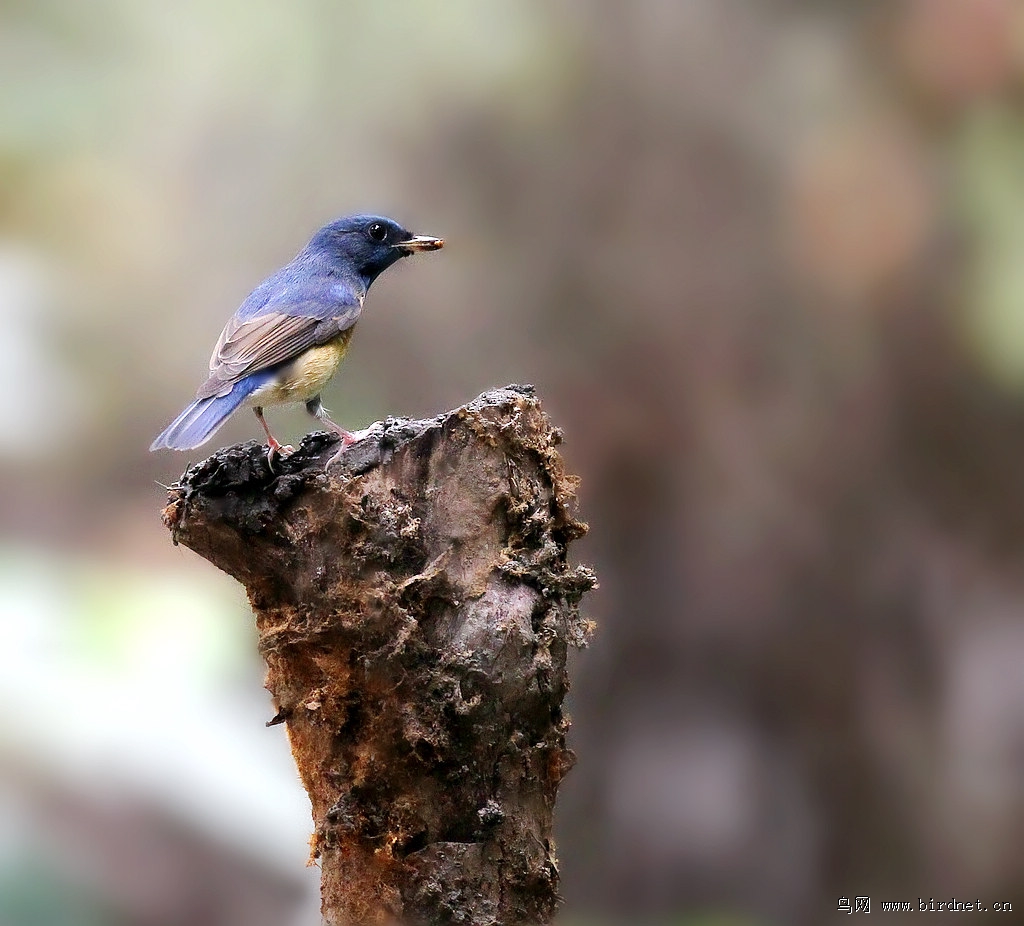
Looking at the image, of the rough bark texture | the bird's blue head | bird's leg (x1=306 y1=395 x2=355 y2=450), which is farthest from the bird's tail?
the bird's blue head

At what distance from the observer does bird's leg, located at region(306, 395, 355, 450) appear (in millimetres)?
2623

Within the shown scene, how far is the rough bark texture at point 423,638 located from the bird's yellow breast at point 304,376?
72cm

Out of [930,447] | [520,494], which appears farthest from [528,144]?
[520,494]

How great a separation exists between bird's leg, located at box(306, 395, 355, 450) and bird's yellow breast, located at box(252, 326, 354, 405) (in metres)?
0.04

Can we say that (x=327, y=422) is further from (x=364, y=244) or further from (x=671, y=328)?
(x=671, y=328)

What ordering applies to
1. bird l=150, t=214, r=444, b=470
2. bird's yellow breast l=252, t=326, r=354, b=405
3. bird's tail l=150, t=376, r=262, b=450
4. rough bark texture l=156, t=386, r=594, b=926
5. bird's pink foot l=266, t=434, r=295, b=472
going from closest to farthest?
rough bark texture l=156, t=386, r=594, b=926, bird's pink foot l=266, t=434, r=295, b=472, bird's tail l=150, t=376, r=262, b=450, bird l=150, t=214, r=444, b=470, bird's yellow breast l=252, t=326, r=354, b=405

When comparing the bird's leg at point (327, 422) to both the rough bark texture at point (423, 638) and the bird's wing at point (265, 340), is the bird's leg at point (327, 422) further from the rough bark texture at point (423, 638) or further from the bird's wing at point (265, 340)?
the bird's wing at point (265, 340)

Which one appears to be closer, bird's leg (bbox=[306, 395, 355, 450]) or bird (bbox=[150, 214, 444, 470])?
bird's leg (bbox=[306, 395, 355, 450])

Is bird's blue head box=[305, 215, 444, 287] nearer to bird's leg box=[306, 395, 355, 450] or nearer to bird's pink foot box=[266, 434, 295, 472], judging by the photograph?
bird's leg box=[306, 395, 355, 450]

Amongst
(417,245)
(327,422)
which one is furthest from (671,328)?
(327,422)

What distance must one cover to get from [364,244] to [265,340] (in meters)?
0.76

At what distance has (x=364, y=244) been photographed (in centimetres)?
393

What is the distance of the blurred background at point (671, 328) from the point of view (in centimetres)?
534

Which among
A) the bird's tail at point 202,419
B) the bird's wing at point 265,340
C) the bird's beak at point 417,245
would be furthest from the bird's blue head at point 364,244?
the bird's tail at point 202,419
